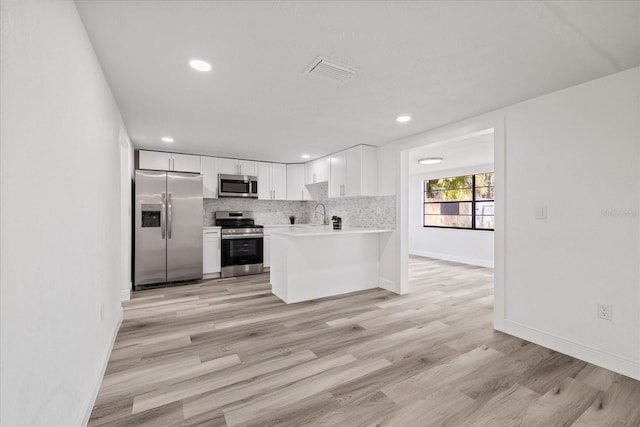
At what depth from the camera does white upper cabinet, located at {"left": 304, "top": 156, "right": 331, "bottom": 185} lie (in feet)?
17.9

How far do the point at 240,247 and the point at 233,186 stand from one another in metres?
1.19

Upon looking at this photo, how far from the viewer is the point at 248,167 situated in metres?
5.82

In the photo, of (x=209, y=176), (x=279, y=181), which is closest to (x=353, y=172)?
(x=279, y=181)

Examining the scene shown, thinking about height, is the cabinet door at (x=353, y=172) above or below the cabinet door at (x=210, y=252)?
above

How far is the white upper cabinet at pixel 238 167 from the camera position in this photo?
555 centimetres

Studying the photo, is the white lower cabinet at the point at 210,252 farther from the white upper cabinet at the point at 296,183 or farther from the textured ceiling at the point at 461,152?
the textured ceiling at the point at 461,152

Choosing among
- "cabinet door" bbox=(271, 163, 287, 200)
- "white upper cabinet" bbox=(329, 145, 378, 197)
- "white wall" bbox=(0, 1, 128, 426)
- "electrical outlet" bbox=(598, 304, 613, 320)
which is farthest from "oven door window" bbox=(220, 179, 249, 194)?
"electrical outlet" bbox=(598, 304, 613, 320)

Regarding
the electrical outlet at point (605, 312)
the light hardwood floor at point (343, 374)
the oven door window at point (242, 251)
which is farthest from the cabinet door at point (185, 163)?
the electrical outlet at point (605, 312)

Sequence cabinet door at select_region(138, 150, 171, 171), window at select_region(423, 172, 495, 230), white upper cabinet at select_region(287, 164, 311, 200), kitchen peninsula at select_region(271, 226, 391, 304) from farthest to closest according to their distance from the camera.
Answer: window at select_region(423, 172, 495, 230)
white upper cabinet at select_region(287, 164, 311, 200)
cabinet door at select_region(138, 150, 171, 171)
kitchen peninsula at select_region(271, 226, 391, 304)

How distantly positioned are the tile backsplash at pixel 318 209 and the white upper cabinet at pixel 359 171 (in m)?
0.31

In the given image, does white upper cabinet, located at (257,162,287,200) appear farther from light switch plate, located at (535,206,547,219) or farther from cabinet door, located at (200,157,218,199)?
light switch plate, located at (535,206,547,219)

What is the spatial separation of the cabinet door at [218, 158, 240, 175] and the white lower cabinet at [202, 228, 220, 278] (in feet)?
3.76

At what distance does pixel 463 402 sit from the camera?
6.08 feet

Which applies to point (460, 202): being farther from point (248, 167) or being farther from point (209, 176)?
point (209, 176)
